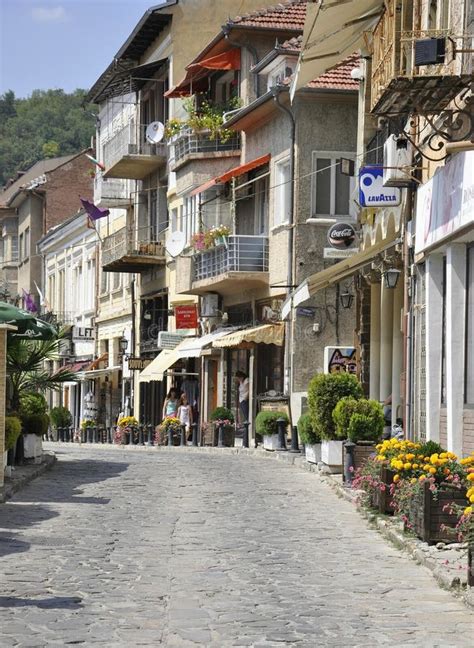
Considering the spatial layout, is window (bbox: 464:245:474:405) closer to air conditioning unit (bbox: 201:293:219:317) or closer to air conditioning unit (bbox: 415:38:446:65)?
air conditioning unit (bbox: 415:38:446:65)

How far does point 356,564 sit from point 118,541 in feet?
8.15

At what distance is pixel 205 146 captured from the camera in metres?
Result: 41.5

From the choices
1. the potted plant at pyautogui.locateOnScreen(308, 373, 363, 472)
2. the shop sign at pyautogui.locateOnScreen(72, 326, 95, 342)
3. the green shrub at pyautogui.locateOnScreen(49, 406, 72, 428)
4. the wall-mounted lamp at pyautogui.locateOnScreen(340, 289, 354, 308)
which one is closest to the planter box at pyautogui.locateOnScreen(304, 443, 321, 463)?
the potted plant at pyautogui.locateOnScreen(308, 373, 363, 472)

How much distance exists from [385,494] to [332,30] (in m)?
9.30

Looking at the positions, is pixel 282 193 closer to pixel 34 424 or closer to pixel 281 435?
pixel 281 435

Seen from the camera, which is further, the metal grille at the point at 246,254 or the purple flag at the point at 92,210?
the purple flag at the point at 92,210

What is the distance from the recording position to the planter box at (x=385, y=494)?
15.3 m

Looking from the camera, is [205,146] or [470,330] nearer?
[470,330]

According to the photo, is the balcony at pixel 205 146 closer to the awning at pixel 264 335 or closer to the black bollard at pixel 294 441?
the awning at pixel 264 335

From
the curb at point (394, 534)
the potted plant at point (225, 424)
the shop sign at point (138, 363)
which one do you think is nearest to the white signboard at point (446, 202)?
the curb at point (394, 534)

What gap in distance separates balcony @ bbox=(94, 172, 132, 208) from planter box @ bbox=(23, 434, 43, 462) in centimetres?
2881

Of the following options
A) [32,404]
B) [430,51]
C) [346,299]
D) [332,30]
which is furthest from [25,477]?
[346,299]

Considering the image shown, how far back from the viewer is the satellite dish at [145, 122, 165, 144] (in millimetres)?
46209

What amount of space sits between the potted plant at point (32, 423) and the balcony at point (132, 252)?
22985 millimetres
